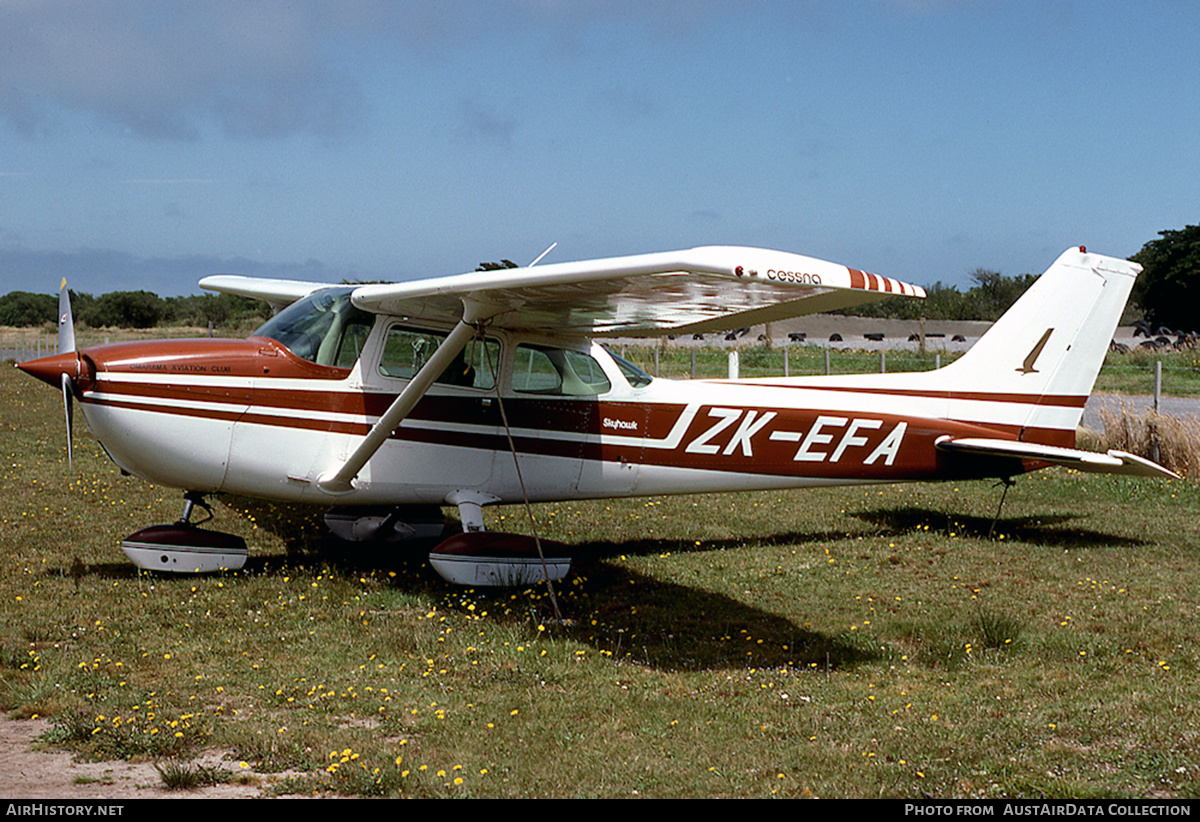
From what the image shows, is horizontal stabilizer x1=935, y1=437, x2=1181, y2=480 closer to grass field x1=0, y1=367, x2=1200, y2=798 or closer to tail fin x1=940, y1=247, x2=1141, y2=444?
tail fin x1=940, y1=247, x2=1141, y2=444

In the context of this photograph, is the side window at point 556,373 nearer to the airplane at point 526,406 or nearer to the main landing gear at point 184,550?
the airplane at point 526,406

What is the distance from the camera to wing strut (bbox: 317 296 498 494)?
6688 millimetres

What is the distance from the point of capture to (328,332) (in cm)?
767

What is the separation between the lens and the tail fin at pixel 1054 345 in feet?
32.1

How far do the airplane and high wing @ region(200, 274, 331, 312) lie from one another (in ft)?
9.06

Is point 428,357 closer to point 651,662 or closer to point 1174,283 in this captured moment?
point 651,662

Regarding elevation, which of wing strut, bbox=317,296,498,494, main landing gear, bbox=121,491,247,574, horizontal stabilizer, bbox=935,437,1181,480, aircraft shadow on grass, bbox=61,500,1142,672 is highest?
wing strut, bbox=317,296,498,494

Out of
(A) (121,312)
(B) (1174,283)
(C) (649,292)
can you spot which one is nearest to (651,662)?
(C) (649,292)

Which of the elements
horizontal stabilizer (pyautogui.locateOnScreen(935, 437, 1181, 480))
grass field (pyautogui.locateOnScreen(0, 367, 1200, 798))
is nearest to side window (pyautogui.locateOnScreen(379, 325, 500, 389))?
grass field (pyautogui.locateOnScreen(0, 367, 1200, 798))

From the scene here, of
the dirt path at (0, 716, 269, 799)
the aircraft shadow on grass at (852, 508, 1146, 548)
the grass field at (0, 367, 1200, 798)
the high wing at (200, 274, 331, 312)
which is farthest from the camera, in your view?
the high wing at (200, 274, 331, 312)

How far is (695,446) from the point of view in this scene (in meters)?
8.77

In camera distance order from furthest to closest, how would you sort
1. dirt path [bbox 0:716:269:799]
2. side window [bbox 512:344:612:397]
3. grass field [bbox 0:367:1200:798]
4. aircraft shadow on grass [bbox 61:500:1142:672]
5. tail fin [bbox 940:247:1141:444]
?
1. tail fin [bbox 940:247:1141:444]
2. side window [bbox 512:344:612:397]
3. aircraft shadow on grass [bbox 61:500:1142:672]
4. grass field [bbox 0:367:1200:798]
5. dirt path [bbox 0:716:269:799]
